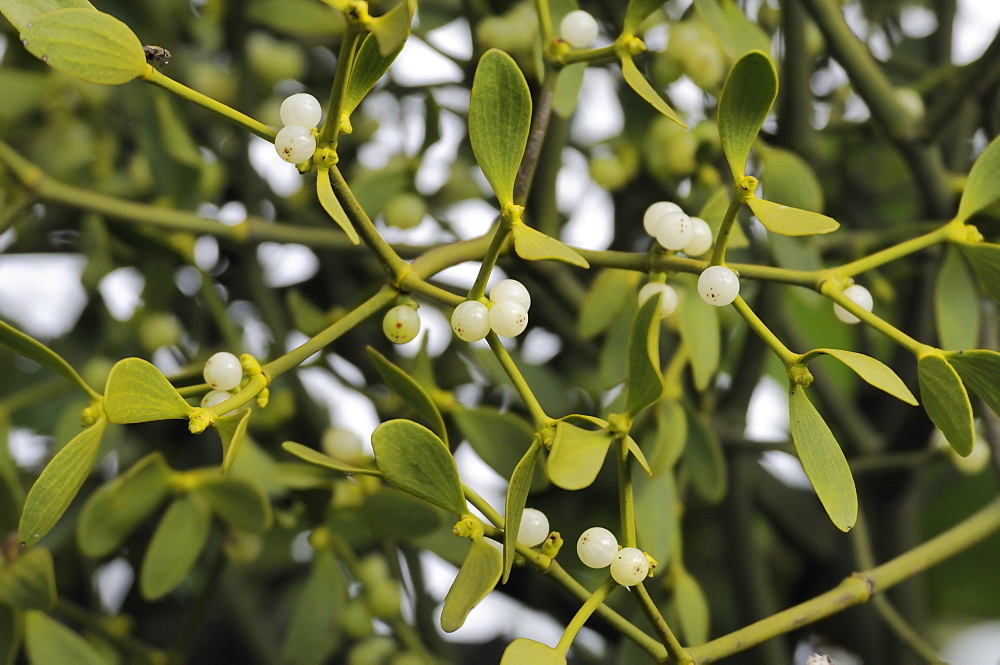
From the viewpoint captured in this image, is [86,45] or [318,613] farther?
[318,613]

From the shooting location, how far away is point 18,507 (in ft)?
1.35

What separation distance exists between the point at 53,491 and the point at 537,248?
154 millimetres

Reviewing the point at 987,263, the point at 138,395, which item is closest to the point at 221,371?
the point at 138,395

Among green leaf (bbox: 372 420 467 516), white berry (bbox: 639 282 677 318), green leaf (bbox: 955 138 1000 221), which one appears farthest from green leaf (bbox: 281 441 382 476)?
green leaf (bbox: 955 138 1000 221)

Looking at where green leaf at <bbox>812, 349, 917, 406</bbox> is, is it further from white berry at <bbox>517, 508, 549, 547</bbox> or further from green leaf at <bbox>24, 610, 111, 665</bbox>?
green leaf at <bbox>24, 610, 111, 665</bbox>

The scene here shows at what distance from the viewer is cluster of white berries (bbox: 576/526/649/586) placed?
28cm

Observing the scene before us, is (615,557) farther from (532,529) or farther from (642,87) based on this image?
(642,87)

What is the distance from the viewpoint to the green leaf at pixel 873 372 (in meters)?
0.25

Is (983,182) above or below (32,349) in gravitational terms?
above

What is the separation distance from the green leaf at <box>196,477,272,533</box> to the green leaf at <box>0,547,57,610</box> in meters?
0.07

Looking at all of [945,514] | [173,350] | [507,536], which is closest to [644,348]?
[507,536]

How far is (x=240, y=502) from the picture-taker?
15.0 inches

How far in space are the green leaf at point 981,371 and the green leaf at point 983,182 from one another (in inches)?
2.8

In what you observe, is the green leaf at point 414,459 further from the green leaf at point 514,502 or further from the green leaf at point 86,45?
the green leaf at point 86,45
